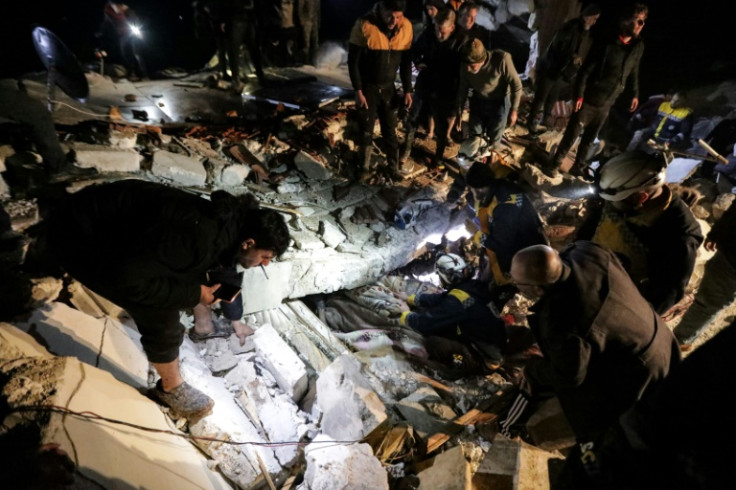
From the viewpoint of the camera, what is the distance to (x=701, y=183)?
24.8 feet

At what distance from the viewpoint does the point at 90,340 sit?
2342 mm

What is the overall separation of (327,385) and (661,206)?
3.09 m

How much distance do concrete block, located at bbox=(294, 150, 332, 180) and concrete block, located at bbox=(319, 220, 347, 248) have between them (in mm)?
910

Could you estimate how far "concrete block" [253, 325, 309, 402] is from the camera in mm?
3139

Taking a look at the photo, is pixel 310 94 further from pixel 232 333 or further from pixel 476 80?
pixel 232 333

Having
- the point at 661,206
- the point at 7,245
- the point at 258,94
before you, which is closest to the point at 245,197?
the point at 7,245

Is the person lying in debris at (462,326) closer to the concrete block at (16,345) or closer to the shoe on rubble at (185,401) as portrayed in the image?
the shoe on rubble at (185,401)

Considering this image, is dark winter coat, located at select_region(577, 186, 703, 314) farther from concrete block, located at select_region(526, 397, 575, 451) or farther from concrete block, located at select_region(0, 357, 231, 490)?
concrete block, located at select_region(0, 357, 231, 490)

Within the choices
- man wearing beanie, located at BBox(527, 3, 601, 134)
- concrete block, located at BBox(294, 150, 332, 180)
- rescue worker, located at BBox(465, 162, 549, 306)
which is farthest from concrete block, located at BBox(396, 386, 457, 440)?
man wearing beanie, located at BBox(527, 3, 601, 134)

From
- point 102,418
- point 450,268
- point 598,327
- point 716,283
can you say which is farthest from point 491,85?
point 102,418

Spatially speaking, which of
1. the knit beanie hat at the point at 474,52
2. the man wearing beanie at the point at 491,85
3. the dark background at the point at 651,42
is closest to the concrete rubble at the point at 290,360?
the man wearing beanie at the point at 491,85

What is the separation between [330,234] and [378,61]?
7.79 ft

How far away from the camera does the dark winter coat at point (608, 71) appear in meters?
4.99

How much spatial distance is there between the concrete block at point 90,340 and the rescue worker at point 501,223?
3.45 m
